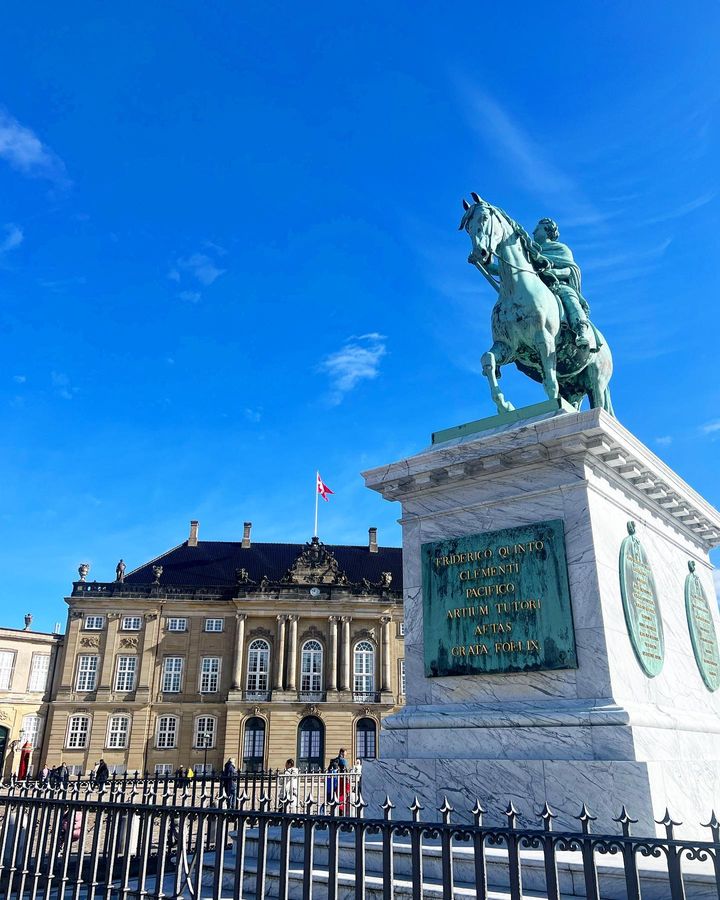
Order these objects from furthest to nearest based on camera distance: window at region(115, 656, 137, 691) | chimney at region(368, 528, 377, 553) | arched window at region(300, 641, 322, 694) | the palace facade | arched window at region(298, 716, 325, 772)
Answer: chimney at region(368, 528, 377, 553)
arched window at region(300, 641, 322, 694)
window at region(115, 656, 137, 691)
arched window at region(298, 716, 325, 772)
the palace facade

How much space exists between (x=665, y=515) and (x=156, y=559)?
5474 cm

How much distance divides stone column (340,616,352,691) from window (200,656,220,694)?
29.7 ft

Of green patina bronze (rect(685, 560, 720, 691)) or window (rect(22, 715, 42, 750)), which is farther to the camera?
window (rect(22, 715, 42, 750))

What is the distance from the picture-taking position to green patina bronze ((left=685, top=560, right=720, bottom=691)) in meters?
8.05

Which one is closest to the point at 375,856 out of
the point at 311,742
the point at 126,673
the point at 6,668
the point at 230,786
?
the point at 230,786

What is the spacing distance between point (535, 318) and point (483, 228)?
1220mm

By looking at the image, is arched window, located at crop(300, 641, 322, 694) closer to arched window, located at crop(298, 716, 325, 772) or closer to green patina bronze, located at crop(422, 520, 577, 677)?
arched window, located at crop(298, 716, 325, 772)

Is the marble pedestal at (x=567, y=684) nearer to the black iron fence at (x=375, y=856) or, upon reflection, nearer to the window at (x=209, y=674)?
the black iron fence at (x=375, y=856)

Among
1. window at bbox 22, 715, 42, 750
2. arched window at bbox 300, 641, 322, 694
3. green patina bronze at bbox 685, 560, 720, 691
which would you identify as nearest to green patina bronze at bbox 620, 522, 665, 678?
green patina bronze at bbox 685, 560, 720, 691

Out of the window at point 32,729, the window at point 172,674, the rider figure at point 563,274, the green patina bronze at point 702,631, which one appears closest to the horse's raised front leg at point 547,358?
the rider figure at point 563,274

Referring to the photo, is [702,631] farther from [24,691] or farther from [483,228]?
[24,691]

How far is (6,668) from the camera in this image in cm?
4900

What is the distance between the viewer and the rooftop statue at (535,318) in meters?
8.41

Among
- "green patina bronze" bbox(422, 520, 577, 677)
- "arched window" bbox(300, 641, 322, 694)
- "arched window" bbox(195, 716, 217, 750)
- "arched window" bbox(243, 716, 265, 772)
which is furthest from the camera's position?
"arched window" bbox(300, 641, 322, 694)
